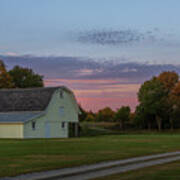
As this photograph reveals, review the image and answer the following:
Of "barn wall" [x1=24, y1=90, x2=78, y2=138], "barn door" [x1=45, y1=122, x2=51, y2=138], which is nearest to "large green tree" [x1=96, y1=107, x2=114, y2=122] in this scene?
"barn wall" [x1=24, y1=90, x2=78, y2=138]

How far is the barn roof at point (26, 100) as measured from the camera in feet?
184

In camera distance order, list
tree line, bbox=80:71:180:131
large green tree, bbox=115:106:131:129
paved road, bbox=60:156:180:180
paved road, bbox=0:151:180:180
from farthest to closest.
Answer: large green tree, bbox=115:106:131:129, tree line, bbox=80:71:180:131, paved road, bbox=60:156:180:180, paved road, bbox=0:151:180:180

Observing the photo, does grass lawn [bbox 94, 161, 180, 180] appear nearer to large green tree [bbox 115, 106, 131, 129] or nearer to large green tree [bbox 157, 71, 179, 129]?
large green tree [bbox 157, 71, 179, 129]

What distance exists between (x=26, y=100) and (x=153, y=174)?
4281 centimetres

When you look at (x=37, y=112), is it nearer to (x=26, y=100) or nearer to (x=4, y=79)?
(x=26, y=100)

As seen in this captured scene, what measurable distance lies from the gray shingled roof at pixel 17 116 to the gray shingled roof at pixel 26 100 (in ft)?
2.79

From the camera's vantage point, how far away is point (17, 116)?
54406 mm

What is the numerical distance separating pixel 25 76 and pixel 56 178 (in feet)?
230

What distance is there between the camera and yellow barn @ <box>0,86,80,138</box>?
52719mm

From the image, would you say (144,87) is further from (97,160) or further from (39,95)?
(97,160)

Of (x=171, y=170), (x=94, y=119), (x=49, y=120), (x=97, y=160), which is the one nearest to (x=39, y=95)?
(x=49, y=120)

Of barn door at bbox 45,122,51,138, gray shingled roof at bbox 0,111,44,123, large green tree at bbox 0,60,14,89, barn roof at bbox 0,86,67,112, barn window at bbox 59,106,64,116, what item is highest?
large green tree at bbox 0,60,14,89

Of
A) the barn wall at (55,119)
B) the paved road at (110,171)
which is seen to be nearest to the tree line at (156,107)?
the barn wall at (55,119)

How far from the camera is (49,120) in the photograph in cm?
5672
